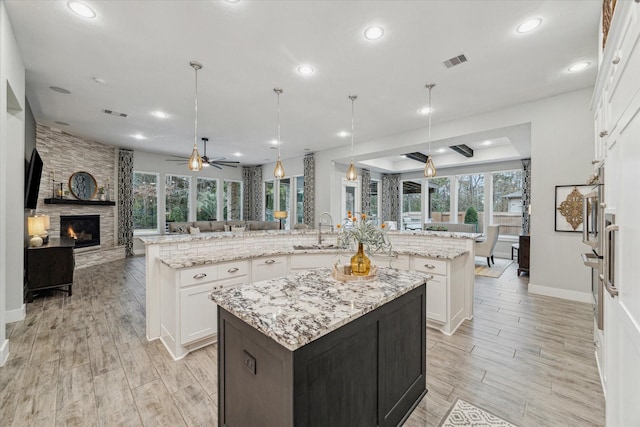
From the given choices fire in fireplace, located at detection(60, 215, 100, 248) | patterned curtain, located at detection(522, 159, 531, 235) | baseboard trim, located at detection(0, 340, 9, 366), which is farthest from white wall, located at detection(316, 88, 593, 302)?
fire in fireplace, located at detection(60, 215, 100, 248)

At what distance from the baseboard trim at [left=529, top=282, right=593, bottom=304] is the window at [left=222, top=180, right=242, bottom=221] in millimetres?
9137

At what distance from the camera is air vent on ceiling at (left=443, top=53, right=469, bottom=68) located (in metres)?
3.12

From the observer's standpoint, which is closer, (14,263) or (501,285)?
(14,263)

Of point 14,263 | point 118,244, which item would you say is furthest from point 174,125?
point 118,244

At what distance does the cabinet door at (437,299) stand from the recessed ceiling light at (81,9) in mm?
4189

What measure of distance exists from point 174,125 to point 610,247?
21.3 ft

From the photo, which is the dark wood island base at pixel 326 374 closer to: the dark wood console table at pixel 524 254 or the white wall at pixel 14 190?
the white wall at pixel 14 190

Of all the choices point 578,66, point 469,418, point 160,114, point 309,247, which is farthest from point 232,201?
point 469,418

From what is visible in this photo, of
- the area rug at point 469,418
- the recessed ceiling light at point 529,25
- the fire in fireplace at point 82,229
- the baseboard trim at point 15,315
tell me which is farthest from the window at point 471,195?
the fire in fireplace at point 82,229

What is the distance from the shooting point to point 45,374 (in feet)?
7.42

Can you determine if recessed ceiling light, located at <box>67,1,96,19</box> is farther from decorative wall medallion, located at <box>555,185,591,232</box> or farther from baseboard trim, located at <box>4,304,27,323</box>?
decorative wall medallion, located at <box>555,185,591,232</box>

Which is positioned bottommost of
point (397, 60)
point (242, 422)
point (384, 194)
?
point (242, 422)

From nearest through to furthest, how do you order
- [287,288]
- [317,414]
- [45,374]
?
[317,414], [287,288], [45,374]

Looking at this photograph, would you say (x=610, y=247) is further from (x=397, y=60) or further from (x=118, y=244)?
(x=118, y=244)
